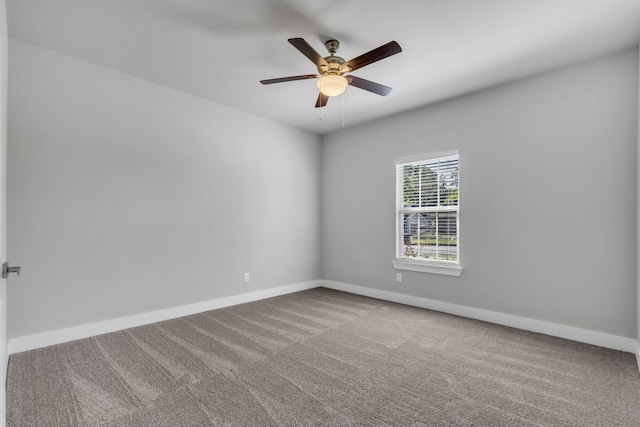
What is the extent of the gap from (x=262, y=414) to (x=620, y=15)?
12.6 ft

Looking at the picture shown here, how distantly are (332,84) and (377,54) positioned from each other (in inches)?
18.0

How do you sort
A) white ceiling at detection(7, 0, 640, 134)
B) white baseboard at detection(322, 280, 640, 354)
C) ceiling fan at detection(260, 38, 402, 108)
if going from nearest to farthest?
white ceiling at detection(7, 0, 640, 134), ceiling fan at detection(260, 38, 402, 108), white baseboard at detection(322, 280, 640, 354)

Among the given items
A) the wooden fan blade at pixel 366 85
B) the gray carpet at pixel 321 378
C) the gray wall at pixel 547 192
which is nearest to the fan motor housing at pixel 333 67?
the wooden fan blade at pixel 366 85

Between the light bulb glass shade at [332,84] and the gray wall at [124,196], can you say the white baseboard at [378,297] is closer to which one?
the gray wall at [124,196]

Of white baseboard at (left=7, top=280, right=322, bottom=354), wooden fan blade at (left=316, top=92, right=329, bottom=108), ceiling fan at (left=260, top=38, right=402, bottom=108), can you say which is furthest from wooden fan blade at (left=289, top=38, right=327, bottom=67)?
white baseboard at (left=7, top=280, right=322, bottom=354)

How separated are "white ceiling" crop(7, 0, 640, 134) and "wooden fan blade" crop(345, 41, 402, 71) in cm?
32

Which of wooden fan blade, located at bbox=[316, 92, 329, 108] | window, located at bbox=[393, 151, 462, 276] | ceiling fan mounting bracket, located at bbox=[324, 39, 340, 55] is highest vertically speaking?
ceiling fan mounting bracket, located at bbox=[324, 39, 340, 55]

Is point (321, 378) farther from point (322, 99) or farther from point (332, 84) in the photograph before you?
point (322, 99)

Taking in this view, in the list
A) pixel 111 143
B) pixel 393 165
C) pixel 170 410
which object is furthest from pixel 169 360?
pixel 393 165

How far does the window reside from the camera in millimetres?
3939

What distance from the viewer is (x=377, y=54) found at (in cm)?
230

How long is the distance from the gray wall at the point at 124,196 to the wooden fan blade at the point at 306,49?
2133 millimetres

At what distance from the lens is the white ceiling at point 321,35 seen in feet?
7.52

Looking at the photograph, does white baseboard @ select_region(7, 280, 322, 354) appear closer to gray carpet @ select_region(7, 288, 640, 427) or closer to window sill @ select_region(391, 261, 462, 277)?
gray carpet @ select_region(7, 288, 640, 427)
